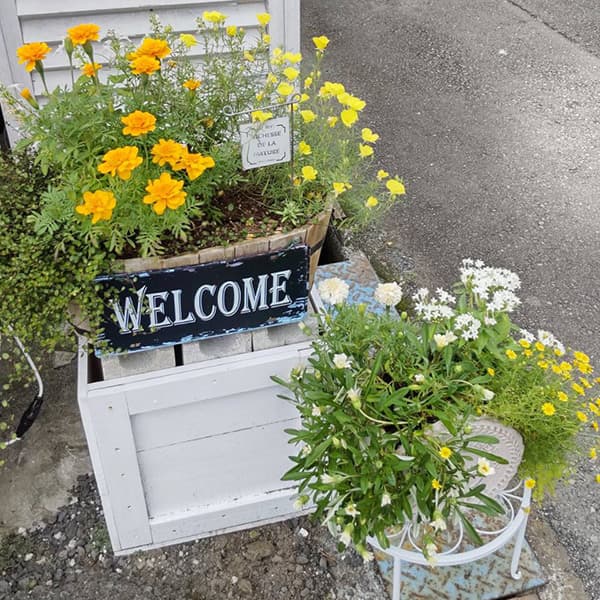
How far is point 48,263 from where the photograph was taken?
4.97 feet

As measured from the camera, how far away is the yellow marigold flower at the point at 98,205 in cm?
137

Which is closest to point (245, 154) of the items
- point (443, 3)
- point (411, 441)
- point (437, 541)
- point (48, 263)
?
point (48, 263)

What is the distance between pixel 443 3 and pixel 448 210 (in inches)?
115

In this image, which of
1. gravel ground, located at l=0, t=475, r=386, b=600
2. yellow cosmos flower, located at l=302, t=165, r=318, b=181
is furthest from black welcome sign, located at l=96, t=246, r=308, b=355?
gravel ground, located at l=0, t=475, r=386, b=600

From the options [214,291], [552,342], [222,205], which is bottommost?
Answer: [552,342]

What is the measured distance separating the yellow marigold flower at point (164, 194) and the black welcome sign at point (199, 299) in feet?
0.65

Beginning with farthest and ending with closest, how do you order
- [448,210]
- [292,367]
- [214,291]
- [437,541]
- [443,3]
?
[443,3] < [448,210] < [437,541] < [292,367] < [214,291]

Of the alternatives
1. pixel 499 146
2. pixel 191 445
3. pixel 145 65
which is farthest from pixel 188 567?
pixel 499 146

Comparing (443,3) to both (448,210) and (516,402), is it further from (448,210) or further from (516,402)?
(516,402)

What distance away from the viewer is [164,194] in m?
1.39

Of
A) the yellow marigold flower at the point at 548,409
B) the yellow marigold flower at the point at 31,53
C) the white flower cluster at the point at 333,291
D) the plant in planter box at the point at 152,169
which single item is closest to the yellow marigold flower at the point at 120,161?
the plant in planter box at the point at 152,169

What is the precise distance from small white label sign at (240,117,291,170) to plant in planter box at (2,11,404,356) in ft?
0.09

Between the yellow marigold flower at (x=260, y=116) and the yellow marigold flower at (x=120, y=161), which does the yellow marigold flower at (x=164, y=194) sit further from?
the yellow marigold flower at (x=260, y=116)

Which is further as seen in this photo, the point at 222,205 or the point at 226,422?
the point at 226,422
